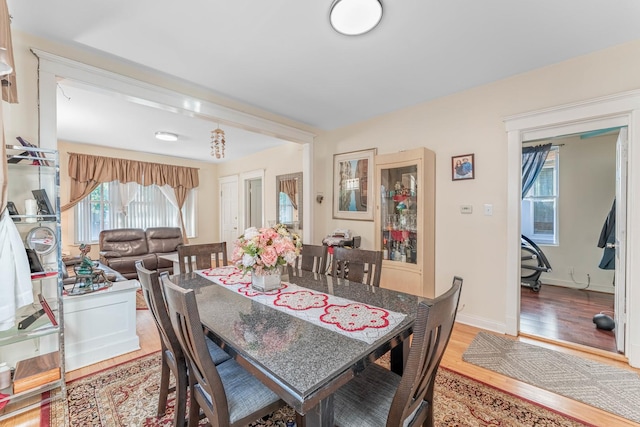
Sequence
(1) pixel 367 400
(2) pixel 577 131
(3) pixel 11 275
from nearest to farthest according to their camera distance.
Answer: (1) pixel 367 400, (3) pixel 11 275, (2) pixel 577 131

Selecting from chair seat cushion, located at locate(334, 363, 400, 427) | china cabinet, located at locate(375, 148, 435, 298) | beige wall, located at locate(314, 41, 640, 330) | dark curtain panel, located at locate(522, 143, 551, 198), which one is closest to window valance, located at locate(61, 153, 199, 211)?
china cabinet, located at locate(375, 148, 435, 298)

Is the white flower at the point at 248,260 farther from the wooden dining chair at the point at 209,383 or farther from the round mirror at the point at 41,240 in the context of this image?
the round mirror at the point at 41,240

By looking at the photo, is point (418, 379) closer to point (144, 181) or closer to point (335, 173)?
point (335, 173)

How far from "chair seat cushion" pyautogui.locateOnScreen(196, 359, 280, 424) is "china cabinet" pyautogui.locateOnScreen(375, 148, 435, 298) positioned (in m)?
2.18

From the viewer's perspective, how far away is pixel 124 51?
2.19 meters

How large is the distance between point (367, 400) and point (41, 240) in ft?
7.82

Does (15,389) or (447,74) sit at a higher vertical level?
(447,74)

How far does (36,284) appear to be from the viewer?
199 cm

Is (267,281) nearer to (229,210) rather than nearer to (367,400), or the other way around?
(367,400)

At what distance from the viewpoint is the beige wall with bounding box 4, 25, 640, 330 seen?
211 centimetres

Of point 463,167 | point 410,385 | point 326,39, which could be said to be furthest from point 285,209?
point 410,385

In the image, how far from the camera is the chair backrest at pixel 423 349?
0.84 metres

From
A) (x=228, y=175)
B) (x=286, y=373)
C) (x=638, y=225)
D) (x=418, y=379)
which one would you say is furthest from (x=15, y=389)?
(x=228, y=175)

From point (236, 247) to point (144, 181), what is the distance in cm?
534
